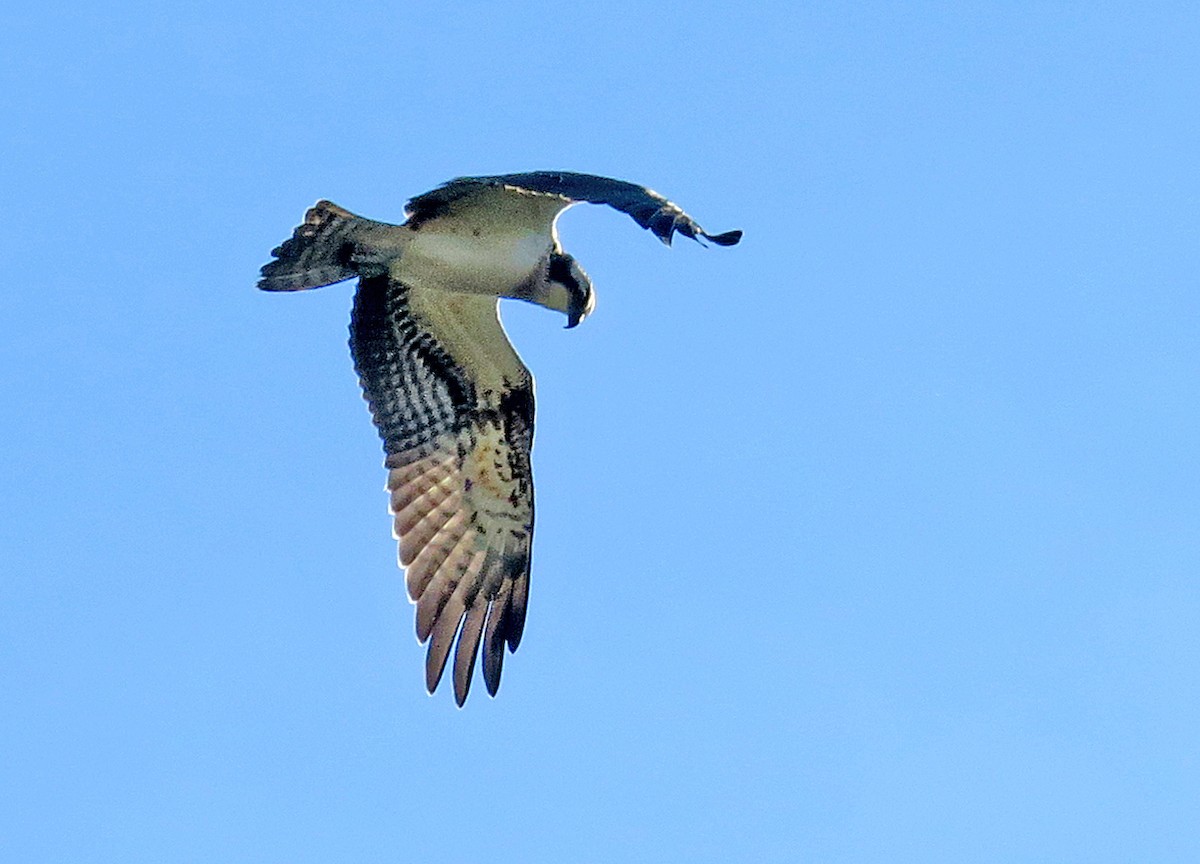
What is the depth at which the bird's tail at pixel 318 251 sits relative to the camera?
969cm

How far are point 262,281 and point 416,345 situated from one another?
115cm

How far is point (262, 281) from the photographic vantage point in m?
9.66

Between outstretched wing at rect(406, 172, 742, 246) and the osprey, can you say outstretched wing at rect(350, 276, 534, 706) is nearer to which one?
the osprey

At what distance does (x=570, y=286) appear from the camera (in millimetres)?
10156

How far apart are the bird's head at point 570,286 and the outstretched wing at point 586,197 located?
0.66 meters

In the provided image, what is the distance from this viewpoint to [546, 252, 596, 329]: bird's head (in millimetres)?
10156

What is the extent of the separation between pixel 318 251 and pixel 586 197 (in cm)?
223

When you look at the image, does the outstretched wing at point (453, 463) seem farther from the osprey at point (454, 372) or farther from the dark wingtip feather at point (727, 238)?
the dark wingtip feather at point (727, 238)

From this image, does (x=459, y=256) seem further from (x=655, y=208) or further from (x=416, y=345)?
(x=655, y=208)

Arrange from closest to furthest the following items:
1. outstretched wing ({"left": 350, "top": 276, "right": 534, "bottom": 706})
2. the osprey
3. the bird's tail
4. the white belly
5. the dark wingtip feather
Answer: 1. the dark wingtip feather
2. the bird's tail
3. the osprey
4. the white belly
5. outstretched wing ({"left": 350, "top": 276, "right": 534, "bottom": 706})

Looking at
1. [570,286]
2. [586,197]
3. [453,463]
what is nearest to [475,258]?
[570,286]

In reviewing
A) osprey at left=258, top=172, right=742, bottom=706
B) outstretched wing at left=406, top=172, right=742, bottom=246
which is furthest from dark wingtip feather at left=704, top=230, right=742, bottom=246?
osprey at left=258, top=172, right=742, bottom=706

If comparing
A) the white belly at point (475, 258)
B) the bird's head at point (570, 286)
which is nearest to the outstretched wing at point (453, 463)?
the white belly at point (475, 258)

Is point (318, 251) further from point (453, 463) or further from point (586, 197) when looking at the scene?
point (586, 197)
